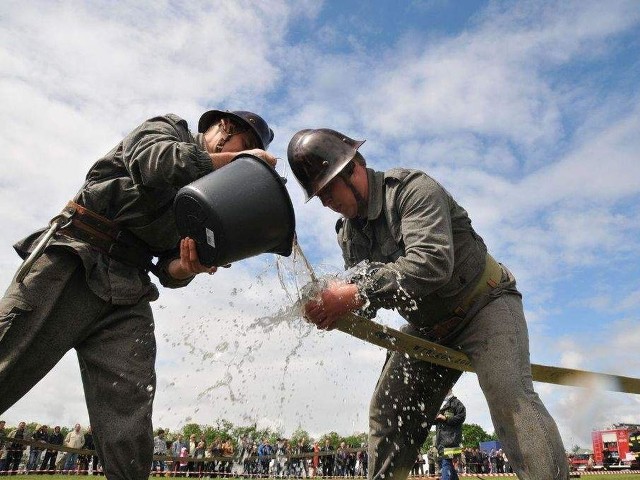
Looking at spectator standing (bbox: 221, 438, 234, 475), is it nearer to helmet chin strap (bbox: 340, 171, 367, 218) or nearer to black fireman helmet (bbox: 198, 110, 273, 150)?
helmet chin strap (bbox: 340, 171, 367, 218)

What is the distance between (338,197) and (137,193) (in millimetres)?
1384

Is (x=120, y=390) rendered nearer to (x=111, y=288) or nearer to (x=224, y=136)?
(x=111, y=288)

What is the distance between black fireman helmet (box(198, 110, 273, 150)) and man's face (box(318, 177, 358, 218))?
52 centimetres

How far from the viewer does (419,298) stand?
3.62 metres

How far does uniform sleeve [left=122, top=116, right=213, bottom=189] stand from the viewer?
2959 mm

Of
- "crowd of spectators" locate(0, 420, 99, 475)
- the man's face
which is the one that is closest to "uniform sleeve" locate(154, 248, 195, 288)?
the man's face

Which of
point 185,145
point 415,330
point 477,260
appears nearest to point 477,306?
point 477,260

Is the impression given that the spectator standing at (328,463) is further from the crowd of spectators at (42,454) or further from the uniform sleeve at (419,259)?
the uniform sleeve at (419,259)

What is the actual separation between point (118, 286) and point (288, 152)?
1539 millimetres

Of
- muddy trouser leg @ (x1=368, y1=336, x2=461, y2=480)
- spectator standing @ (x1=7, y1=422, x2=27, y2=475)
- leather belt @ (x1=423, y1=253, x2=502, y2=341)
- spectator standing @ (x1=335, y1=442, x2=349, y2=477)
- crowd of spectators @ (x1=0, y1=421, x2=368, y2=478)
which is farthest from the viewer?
spectator standing @ (x1=335, y1=442, x2=349, y2=477)

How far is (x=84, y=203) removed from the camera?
10.8ft

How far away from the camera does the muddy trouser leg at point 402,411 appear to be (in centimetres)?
404

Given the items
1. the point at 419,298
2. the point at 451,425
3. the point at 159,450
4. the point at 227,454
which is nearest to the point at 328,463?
the point at 227,454

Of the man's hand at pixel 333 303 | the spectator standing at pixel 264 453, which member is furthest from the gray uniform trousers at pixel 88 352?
the spectator standing at pixel 264 453
